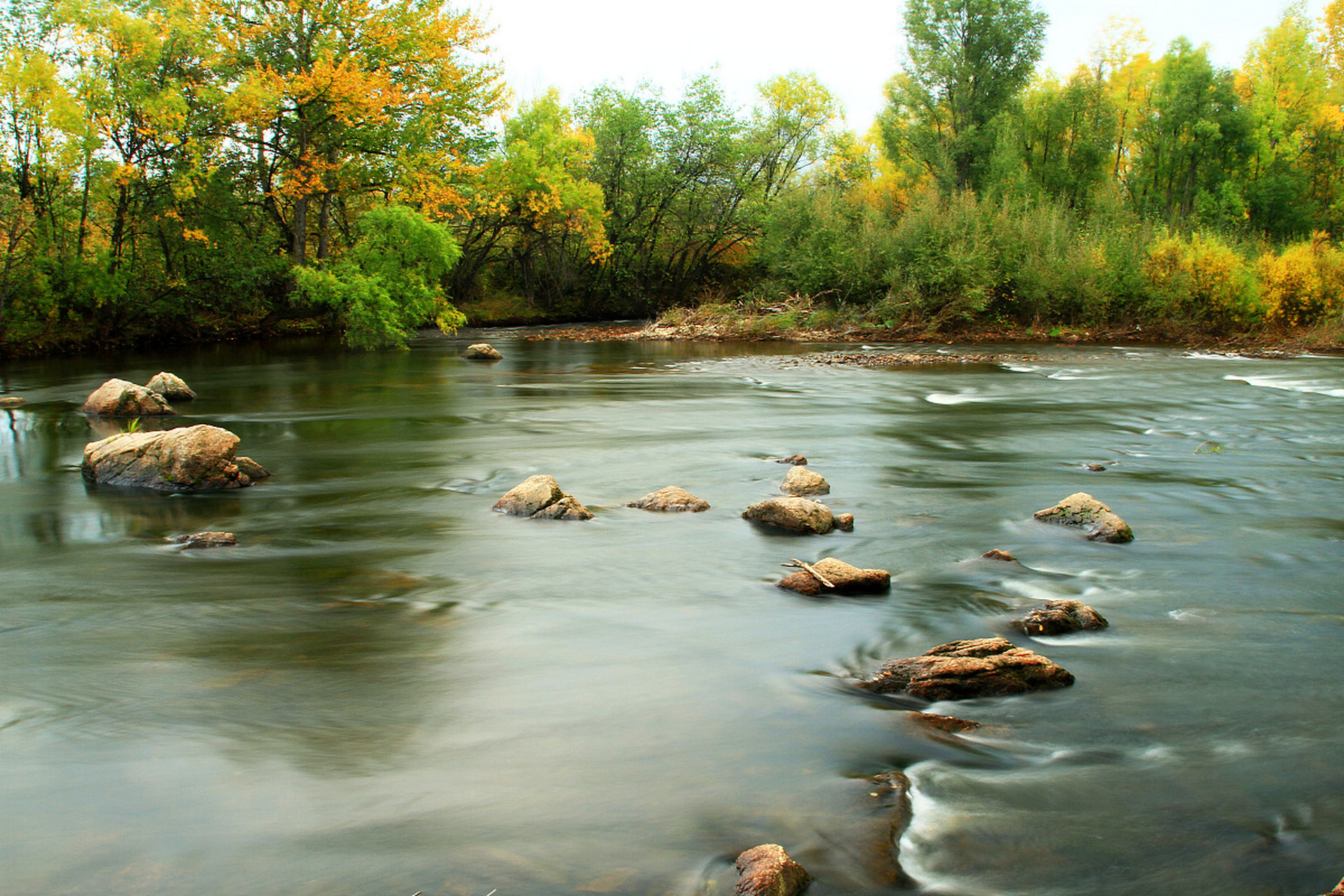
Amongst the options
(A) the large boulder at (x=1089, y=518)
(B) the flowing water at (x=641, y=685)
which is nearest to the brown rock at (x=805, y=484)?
(B) the flowing water at (x=641, y=685)

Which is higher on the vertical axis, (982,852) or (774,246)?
(774,246)

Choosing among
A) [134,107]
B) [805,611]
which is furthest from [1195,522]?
[134,107]

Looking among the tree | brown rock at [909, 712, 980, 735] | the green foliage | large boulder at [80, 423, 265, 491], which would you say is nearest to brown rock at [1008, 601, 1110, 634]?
brown rock at [909, 712, 980, 735]

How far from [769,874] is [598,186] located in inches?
1589

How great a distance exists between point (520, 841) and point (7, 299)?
28.0 m

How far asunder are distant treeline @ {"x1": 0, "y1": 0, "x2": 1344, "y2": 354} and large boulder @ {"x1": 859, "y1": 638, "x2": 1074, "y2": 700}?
81.9 ft

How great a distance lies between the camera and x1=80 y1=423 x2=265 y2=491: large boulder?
32.0 feet

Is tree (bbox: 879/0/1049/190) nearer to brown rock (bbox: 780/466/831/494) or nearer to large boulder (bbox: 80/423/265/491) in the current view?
brown rock (bbox: 780/466/831/494)

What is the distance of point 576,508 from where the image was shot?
858cm

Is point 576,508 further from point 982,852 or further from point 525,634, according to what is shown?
point 982,852

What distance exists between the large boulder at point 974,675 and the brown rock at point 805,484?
15.5ft

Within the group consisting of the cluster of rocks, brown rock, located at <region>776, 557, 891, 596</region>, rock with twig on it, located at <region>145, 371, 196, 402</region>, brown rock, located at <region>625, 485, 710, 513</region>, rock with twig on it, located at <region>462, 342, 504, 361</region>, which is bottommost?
brown rock, located at <region>776, 557, 891, 596</region>

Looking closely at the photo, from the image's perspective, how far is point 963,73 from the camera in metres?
44.4

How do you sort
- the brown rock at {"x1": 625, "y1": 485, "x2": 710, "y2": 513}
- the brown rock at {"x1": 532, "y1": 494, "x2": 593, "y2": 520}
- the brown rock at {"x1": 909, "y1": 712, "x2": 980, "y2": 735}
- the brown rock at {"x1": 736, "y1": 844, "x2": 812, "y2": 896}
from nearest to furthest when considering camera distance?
the brown rock at {"x1": 736, "y1": 844, "x2": 812, "y2": 896}, the brown rock at {"x1": 909, "y1": 712, "x2": 980, "y2": 735}, the brown rock at {"x1": 532, "y1": 494, "x2": 593, "y2": 520}, the brown rock at {"x1": 625, "y1": 485, "x2": 710, "y2": 513}
